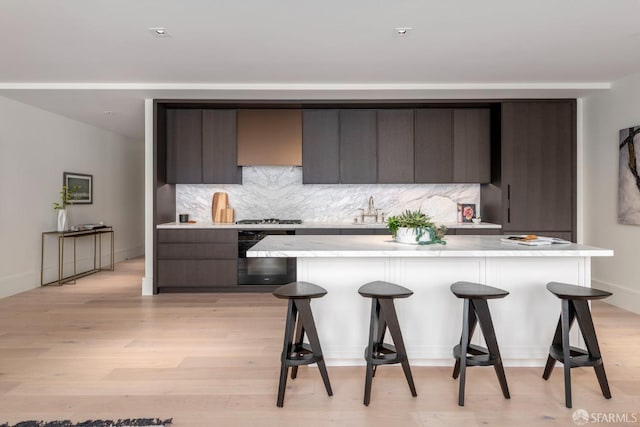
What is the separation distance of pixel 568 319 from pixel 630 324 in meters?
2.17

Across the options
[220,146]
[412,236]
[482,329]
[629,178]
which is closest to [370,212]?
[220,146]

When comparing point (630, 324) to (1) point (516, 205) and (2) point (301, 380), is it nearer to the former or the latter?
(1) point (516, 205)

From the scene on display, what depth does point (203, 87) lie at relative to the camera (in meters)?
4.92

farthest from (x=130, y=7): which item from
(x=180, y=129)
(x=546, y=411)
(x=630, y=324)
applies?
(x=630, y=324)

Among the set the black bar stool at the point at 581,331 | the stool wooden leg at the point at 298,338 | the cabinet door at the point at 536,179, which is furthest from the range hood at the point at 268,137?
the black bar stool at the point at 581,331

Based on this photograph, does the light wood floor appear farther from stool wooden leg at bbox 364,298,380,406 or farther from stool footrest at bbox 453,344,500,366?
stool footrest at bbox 453,344,500,366

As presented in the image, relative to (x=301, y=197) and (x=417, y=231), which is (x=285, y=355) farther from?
(x=301, y=197)

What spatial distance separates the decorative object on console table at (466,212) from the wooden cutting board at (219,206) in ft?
10.6

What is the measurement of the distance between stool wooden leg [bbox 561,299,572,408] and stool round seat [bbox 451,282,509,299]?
14.8 inches

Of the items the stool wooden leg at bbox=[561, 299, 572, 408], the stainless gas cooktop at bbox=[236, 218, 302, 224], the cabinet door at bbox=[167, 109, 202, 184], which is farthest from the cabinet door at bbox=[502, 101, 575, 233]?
the cabinet door at bbox=[167, 109, 202, 184]

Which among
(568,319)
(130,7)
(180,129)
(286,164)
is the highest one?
(130,7)

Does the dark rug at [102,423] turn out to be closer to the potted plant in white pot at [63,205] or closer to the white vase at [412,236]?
the white vase at [412,236]

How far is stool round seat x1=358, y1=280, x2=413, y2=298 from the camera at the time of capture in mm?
2480

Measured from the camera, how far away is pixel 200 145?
568 centimetres
